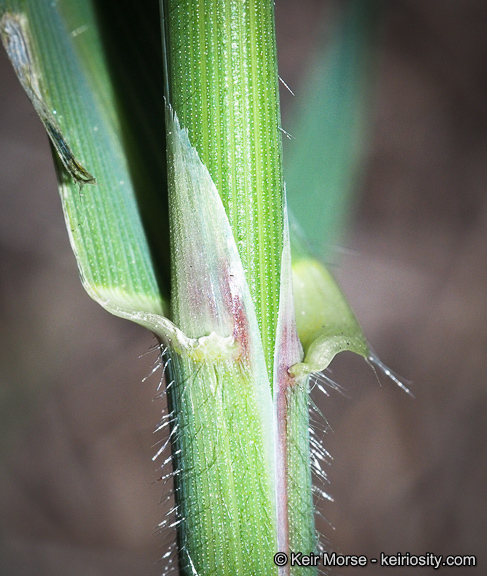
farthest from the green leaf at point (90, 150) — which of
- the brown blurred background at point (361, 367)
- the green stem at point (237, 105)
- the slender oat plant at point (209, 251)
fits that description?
the brown blurred background at point (361, 367)

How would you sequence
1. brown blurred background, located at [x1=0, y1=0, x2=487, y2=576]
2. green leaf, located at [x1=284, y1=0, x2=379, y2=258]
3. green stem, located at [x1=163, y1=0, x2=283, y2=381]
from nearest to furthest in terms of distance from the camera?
green stem, located at [x1=163, y1=0, x2=283, y2=381] → green leaf, located at [x1=284, y1=0, x2=379, y2=258] → brown blurred background, located at [x1=0, y1=0, x2=487, y2=576]

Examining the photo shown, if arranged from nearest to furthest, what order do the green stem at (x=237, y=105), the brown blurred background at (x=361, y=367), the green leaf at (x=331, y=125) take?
the green stem at (x=237, y=105) < the green leaf at (x=331, y=125) < the brown blurred background at (x=361, y=367)

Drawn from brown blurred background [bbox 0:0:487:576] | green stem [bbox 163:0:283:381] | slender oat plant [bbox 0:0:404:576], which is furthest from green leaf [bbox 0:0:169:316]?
brown blurred background [bbox 0:0:487:576]

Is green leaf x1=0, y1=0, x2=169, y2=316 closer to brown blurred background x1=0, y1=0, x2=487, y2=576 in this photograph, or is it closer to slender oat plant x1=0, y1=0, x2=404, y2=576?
slender oat plant x1=0, y1=0, x2=404, y2=576

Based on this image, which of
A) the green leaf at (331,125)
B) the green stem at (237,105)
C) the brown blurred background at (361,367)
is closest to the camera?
the green stem at (237,105)

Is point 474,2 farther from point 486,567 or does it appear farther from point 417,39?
point 486,567

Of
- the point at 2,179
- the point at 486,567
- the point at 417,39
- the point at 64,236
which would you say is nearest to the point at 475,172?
the point at 417,39

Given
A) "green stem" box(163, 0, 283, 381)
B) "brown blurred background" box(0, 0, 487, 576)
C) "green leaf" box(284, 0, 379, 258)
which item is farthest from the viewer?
"brown blurred background" box(0, 0, 487, 576)

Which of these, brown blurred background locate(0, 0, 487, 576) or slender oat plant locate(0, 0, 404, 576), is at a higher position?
slender oat plant locate(0, 0, 404, 576)

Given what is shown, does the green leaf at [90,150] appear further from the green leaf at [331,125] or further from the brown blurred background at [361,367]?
the brown blurred background at [361,367]
